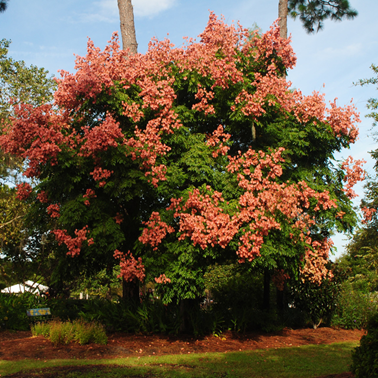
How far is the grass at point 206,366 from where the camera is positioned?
870cm

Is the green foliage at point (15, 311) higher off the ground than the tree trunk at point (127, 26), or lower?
lower

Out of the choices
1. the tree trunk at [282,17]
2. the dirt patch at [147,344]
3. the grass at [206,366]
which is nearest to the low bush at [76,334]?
the dirt patch at [147,344]

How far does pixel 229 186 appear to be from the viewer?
12516mm

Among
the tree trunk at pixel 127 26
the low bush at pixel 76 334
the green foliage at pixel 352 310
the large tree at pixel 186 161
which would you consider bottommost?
the green foliage at pixel 352 310

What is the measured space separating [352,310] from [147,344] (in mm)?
9744

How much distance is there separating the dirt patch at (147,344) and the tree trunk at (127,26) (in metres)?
11.6

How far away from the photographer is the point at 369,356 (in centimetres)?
630

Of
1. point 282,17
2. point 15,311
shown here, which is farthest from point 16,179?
point 282,17

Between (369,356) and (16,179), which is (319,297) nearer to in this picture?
(369,356)

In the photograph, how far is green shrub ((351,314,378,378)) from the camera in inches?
245

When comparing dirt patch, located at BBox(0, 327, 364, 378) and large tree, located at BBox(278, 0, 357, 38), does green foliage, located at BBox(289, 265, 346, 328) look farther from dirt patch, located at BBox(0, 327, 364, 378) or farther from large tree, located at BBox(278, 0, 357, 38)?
large tree, located at BBox(278, 0, 357, 38)

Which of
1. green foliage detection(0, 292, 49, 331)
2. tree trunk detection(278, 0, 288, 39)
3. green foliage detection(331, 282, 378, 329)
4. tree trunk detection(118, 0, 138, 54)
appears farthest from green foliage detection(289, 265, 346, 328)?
tree trunk detection(118, 0, 138, 54)

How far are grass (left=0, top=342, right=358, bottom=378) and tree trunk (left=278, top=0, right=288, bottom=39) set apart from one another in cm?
1479

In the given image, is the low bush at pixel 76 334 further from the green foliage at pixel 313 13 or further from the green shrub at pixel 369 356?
the green foliage at pixel 313 13
